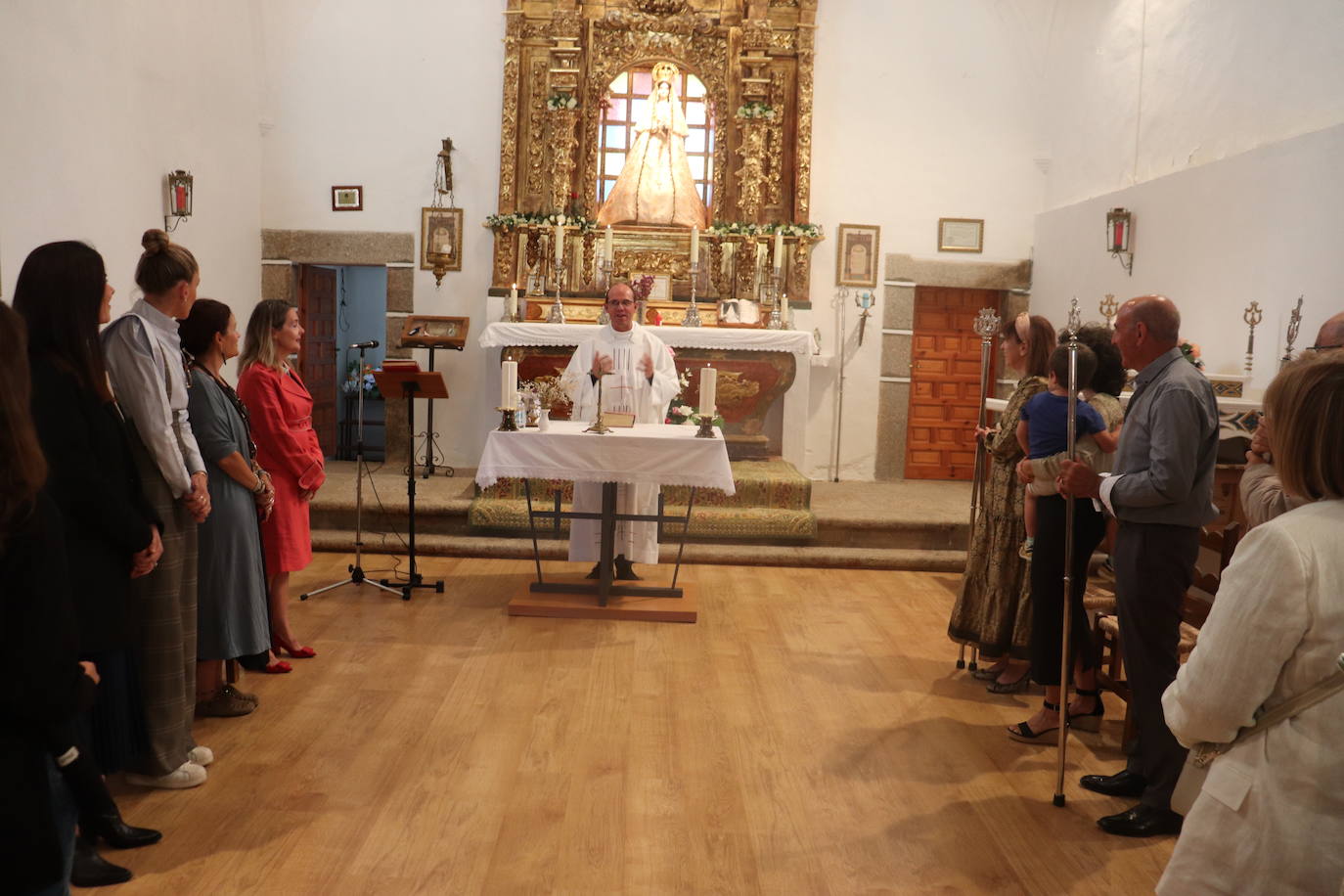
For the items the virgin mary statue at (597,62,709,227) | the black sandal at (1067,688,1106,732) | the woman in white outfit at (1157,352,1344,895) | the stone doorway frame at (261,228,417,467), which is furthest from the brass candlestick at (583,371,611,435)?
the stone doorway frame at (261,228,417,467)

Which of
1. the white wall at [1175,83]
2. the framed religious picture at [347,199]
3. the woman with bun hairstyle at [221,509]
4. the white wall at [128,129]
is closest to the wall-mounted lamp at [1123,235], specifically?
the white wall at [1175,83]

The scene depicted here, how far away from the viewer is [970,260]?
10969 mm

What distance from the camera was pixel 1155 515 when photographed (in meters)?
3.71

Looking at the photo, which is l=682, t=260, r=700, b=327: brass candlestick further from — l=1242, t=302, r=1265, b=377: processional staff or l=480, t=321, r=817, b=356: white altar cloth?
l=1242, t=302, r=1265, b=377: processional staff

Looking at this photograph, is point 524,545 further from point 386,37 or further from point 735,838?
point 386,37

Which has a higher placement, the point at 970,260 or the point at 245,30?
the point at 245,30

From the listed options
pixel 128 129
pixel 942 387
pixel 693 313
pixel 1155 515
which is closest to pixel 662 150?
pixel 693 313

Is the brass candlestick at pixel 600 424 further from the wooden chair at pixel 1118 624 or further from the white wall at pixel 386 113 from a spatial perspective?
the white wall at pixel 386 113

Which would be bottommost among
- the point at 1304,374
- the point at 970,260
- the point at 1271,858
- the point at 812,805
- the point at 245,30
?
the point at 812,805

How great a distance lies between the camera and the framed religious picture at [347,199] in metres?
10.6

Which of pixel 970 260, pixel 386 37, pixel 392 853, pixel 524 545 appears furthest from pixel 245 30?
pixel 392 853

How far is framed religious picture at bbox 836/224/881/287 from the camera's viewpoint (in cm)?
1088

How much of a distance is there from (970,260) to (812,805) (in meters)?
8.04

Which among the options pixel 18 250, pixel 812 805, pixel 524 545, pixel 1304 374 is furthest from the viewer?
pixel 524 545
